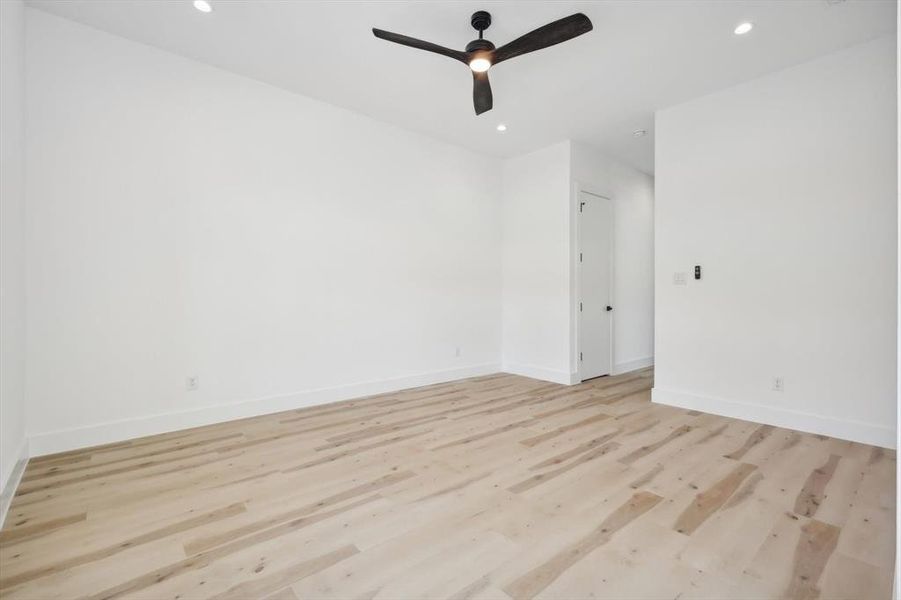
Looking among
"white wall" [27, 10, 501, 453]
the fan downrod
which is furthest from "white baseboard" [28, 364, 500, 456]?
the fan downrod

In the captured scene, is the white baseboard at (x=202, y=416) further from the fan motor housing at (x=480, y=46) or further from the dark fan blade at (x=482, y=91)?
the fan motor housing at (x=480, y=46)

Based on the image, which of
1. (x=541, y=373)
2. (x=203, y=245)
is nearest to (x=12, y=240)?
(x=203, y=245)

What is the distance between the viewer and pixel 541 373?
5.39m

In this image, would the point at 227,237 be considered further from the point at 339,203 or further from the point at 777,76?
the point at 777,76

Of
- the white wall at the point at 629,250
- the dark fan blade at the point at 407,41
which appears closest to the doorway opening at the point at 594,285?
the white wall at the point at 629,250

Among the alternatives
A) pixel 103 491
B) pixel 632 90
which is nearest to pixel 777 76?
pixel 632 90

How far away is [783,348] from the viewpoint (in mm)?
3516

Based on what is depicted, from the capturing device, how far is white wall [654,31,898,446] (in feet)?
10.1

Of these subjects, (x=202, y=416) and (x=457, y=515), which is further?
(x=202, y=416)

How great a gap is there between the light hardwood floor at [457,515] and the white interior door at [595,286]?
199 cm

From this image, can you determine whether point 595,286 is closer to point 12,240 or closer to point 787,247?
point 787,247

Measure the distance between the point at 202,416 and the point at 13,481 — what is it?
3.81 feet

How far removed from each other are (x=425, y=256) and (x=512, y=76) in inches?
87.5

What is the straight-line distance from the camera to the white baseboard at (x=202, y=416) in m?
2.87
